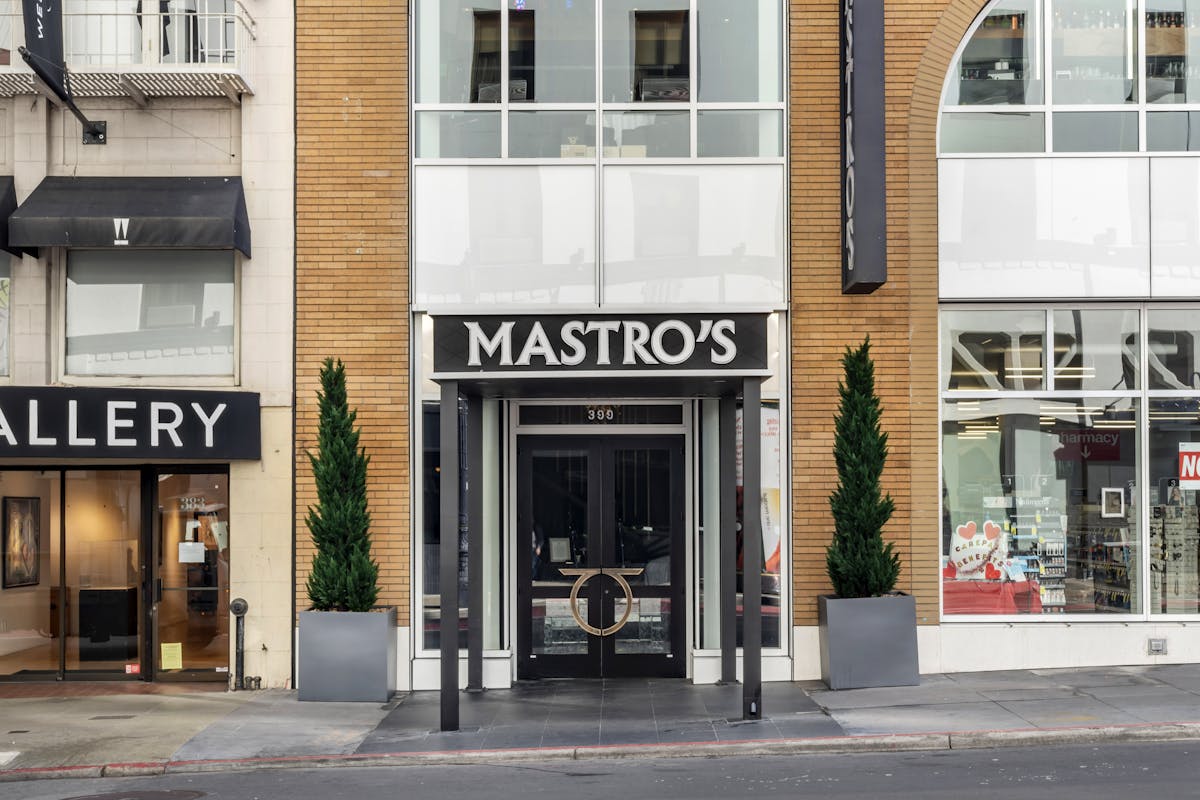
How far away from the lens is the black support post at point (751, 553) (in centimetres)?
1156

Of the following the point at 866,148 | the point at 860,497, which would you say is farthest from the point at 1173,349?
the point at 866,148

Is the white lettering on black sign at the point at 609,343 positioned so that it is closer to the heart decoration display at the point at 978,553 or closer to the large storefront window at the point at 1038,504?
the large storefront window at the point at 1038,504

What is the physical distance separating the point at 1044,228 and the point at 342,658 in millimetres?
9311

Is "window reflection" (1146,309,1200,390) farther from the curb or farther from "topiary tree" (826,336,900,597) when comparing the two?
the curb

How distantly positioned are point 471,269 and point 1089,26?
789 centimetres

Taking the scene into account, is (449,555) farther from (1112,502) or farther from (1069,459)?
(1112,502)

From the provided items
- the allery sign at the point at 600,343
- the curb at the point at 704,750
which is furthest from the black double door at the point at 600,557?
the curb at the point at 704,750

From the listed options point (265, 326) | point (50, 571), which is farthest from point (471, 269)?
point (50, 571)

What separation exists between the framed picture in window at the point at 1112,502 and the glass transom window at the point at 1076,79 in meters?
4.01

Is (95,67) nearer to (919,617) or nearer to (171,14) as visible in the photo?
(171,14)

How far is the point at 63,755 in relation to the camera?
10727mm

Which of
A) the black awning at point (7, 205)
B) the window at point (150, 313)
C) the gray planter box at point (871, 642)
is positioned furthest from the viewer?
the window at point (150, 313)

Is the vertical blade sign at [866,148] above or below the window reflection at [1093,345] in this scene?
above

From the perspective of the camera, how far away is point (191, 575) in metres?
14.2
